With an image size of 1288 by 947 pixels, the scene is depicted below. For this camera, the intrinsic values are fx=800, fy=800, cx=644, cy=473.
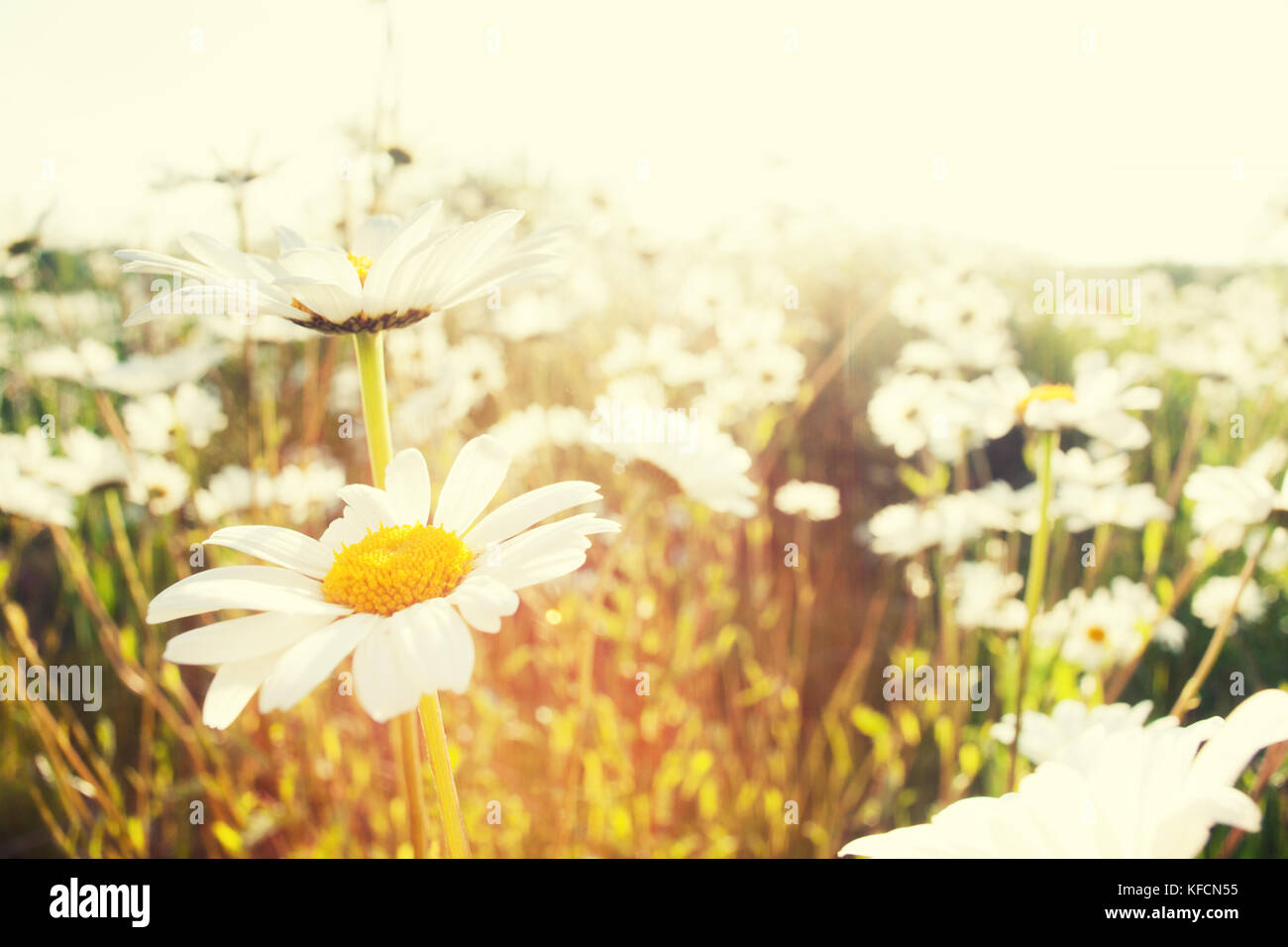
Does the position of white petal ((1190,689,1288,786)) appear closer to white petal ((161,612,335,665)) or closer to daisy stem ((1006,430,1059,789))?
daisy stem ((1006,430,1059,789))

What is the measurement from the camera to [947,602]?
1118mm

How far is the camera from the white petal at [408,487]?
39cm

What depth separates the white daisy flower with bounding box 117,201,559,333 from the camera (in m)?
0.37

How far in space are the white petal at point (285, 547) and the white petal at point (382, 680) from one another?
0.08 meters

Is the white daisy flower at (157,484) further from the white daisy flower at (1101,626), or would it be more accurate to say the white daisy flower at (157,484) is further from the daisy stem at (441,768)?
the white daisy flower at (1101,626)

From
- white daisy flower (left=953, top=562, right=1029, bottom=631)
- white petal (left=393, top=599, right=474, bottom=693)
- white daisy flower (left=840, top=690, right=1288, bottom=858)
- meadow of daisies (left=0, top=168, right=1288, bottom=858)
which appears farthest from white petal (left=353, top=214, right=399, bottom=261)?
white daisy flower (left=953, top=562, right=1029, bottom=631)

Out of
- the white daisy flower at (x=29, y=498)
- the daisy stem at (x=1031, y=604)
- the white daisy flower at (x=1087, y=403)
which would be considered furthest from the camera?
the white daisy flower at (x=29, y=498)

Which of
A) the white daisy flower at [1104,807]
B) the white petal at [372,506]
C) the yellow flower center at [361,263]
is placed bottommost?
the white daisy flower at [1104,807]

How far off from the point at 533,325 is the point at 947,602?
31.0 inches

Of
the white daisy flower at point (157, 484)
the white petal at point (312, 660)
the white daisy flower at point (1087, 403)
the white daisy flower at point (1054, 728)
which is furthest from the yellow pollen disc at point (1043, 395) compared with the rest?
the white daisy flower at point (157, 484)

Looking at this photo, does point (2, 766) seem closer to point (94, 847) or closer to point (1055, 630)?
point (94, 847)

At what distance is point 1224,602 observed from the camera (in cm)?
112
